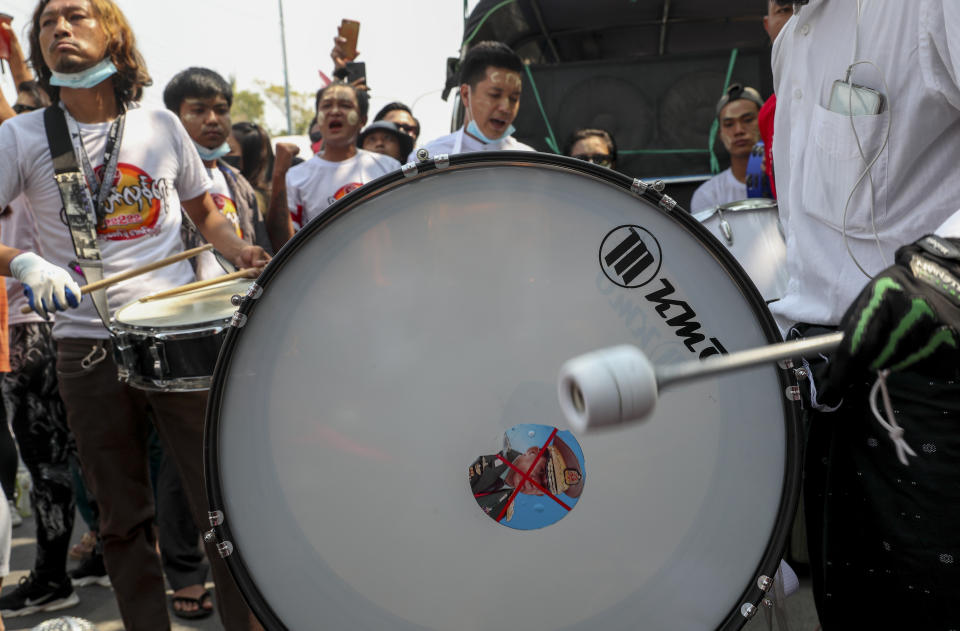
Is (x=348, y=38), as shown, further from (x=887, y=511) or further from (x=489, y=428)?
(x=887, y=511)

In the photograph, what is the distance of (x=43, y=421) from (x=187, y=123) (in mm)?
1501

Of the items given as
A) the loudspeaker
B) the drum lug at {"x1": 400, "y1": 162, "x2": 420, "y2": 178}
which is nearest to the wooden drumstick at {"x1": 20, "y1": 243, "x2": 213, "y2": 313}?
the drum lug at {"x1": 400, "y1": 162, "x2": 420, "y2": 178}

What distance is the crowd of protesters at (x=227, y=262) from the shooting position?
149cm

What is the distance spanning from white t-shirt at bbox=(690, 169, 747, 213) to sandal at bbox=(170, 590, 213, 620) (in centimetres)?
301

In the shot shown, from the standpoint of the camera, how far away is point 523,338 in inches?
61.4

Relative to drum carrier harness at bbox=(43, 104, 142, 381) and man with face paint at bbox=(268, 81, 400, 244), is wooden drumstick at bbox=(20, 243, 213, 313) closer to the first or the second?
drum carrier harness at bbox=(43, 104, 142, 381)

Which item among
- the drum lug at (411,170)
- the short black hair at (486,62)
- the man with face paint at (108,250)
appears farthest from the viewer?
the short black hair at (486,62)

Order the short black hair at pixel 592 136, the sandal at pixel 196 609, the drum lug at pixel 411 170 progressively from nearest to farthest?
1. the drum lug at pixel 411 170
2. the sandal at pixel 196 609
3. the short black hair at pixel 592 136

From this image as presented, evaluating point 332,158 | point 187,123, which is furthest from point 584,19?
point 187,123

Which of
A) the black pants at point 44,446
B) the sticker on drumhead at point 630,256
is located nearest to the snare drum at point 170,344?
the sticker on drumhead at point 630,256

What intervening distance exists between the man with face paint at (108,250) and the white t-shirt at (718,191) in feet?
9.30

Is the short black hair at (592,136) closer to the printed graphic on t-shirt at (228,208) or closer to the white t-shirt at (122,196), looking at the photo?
the printed graphic on t-shirt at (228,208)

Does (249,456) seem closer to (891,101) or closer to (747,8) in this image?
(891,101)

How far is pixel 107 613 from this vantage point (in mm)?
3141
